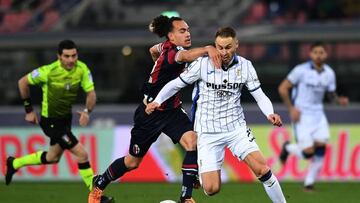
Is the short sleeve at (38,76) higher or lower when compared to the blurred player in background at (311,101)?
higher

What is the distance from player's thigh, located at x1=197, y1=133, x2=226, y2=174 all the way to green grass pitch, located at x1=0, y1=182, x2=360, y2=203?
7.54 ft

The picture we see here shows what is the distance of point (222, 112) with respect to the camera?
1015 centimetres

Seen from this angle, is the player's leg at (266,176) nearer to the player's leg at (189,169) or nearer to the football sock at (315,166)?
the player's leg at (189,169)

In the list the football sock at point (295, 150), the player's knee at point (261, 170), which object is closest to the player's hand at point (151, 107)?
the player's knee at point (261, 170)

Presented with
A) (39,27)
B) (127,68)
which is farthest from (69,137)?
(39,27)

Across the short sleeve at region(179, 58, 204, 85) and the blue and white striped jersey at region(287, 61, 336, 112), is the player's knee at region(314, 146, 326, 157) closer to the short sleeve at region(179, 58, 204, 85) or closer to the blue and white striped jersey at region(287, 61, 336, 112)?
the blue and white striped jersey at region(287, 61, 336, 112)

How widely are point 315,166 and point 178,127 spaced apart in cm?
423

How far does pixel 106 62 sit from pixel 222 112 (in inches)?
413

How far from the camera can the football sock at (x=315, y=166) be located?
1427 centimetres

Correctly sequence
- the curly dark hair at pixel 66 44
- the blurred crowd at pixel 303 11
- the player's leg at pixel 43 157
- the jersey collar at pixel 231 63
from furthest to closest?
the blurred crowd at pixel 303 11 → the player's leg at pixel 43 157 → the curly dark hair at pixel 66 44 → the jersey collar at pixel 231 63

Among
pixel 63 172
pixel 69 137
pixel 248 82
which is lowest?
pixel 63 172

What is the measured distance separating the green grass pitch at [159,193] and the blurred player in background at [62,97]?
0.63 meters

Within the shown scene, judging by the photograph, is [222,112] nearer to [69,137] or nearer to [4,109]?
[69,137]

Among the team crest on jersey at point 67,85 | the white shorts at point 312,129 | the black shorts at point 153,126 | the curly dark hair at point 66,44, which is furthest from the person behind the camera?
the white shorts at point 312,129
